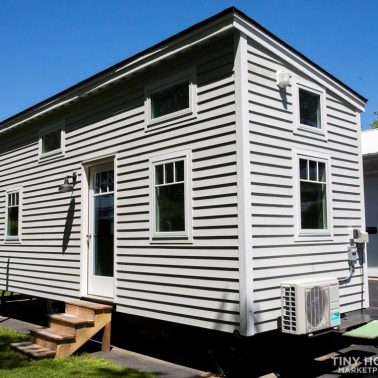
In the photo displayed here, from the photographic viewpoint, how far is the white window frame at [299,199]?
241 inches

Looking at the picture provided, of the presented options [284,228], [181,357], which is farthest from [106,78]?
[181,357]

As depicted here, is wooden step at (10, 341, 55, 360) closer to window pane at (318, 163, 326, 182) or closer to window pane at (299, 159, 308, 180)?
window pane at (299, 159, 308, 180)

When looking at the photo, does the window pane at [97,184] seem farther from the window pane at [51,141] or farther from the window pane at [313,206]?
the window pane at [313,206]

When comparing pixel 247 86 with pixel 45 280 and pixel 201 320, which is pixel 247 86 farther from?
pixel 45 280

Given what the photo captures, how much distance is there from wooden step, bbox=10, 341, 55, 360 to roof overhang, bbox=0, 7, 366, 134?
4065 millimetres

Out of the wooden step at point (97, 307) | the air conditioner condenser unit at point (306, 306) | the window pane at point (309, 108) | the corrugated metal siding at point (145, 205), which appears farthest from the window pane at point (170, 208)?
the window pane at point (309, 108)

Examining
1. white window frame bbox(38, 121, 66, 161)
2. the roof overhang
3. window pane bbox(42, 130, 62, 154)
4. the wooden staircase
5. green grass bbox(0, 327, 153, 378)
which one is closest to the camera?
the roof overhang

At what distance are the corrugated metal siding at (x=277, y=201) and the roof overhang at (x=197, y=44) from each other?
0.56 feet

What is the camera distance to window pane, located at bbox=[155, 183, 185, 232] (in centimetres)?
619

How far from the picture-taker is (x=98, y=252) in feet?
25.9

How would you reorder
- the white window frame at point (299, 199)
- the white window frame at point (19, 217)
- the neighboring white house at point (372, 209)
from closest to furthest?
the white window frame at point (299, 199) → the white window frame at point (19, 217) → the neighboring white house at point (372, 209)

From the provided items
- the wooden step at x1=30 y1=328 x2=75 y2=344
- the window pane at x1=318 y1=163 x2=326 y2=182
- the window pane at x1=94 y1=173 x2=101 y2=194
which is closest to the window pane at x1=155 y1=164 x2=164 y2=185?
the window pane at x1=94 y1=173 x2=101 y2=194

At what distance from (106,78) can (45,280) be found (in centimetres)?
408

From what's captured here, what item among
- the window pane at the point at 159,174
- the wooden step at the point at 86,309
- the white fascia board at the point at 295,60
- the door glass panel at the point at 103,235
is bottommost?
the wooden step at the point at 86,309
